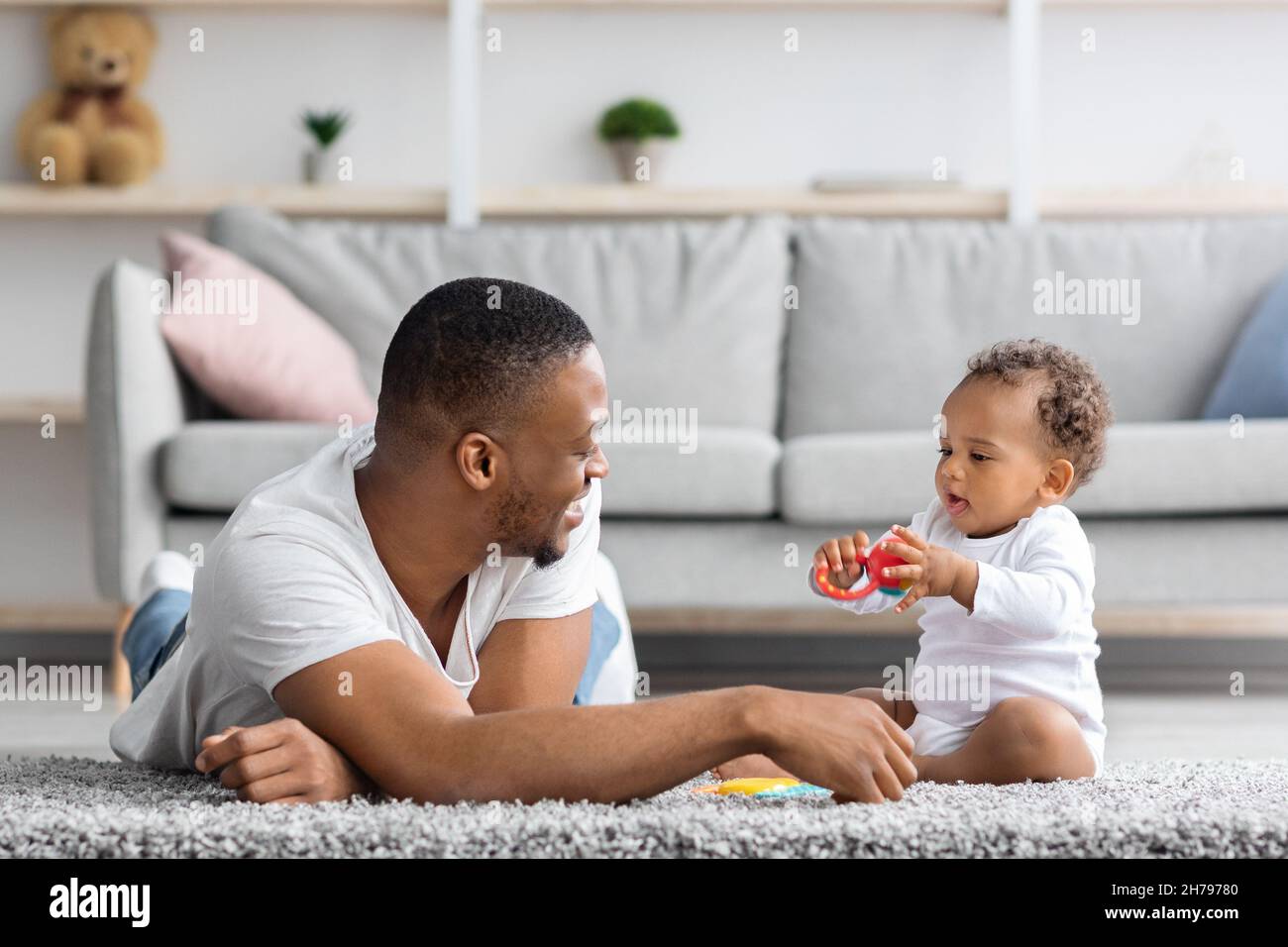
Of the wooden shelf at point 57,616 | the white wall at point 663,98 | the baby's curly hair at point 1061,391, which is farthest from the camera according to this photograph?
the white wall at point 663,98

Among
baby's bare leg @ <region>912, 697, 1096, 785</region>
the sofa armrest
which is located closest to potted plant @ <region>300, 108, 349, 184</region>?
the sofa armrest

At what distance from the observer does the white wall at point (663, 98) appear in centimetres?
352

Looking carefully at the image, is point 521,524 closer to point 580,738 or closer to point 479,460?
point 479,460

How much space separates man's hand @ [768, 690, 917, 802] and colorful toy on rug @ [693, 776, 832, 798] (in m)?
0.12

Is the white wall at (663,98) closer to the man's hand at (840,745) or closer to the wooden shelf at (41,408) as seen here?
the wooden shelf at (41,408)

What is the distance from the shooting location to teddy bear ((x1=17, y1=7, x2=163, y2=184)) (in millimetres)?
3344

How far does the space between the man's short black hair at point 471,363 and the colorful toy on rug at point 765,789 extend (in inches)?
15.0

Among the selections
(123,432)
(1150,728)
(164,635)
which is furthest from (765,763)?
(123,432)

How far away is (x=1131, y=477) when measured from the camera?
232 cm

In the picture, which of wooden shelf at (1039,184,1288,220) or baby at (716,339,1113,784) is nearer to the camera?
baby at (716,339,1113,784)

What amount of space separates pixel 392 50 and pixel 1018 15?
59.7 inches

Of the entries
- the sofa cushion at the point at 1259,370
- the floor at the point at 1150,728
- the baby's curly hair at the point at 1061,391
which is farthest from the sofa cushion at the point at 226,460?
the sofa cushion at the point at 1259,370

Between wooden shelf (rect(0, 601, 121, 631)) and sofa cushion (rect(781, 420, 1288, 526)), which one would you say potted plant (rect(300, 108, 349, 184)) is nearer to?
wooden shelf (rect(0, 601, 121, 631))

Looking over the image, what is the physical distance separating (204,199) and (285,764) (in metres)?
2.53
